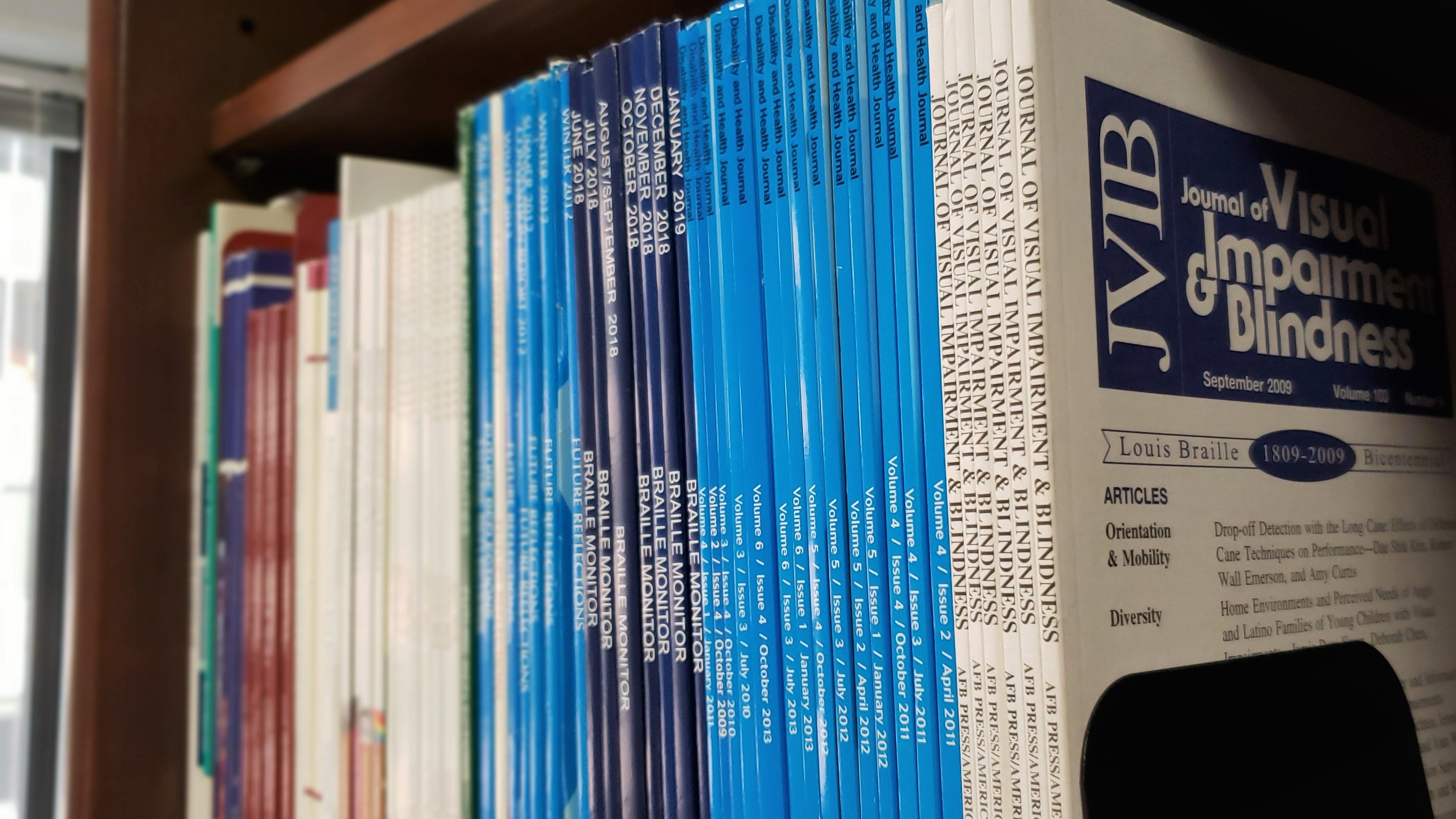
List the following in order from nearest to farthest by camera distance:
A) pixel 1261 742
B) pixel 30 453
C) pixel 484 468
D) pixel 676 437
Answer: pixel 1261 742 < pixel 676 437 < pixel 484 468 < pixel 30 453

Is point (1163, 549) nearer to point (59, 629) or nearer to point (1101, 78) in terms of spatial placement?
point (1101, 78)

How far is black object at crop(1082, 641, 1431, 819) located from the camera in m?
0.32

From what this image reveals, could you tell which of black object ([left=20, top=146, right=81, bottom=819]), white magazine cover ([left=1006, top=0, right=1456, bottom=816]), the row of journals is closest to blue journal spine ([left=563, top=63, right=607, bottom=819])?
the row of journals

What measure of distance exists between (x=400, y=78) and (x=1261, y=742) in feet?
1.98

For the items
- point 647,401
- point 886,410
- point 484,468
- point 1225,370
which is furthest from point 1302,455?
point 484,468

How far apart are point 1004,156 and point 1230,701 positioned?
0.19 m

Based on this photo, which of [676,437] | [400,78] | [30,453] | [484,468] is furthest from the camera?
[30,453]

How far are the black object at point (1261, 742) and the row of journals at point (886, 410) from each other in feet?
0.03

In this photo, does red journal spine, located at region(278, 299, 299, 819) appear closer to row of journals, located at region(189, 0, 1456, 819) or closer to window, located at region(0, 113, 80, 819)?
row of journals, located at region(189, 0, 1456, 819)

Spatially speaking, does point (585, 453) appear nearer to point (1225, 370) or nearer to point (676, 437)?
point (676, 437)

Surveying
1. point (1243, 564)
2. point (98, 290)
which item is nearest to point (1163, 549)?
point (1243, 564)

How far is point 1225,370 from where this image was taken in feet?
1.22

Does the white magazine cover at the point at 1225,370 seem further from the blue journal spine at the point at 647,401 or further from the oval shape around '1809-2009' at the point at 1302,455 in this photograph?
the blue journal spine at the point at 647,401

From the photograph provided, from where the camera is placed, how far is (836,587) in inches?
15.4
